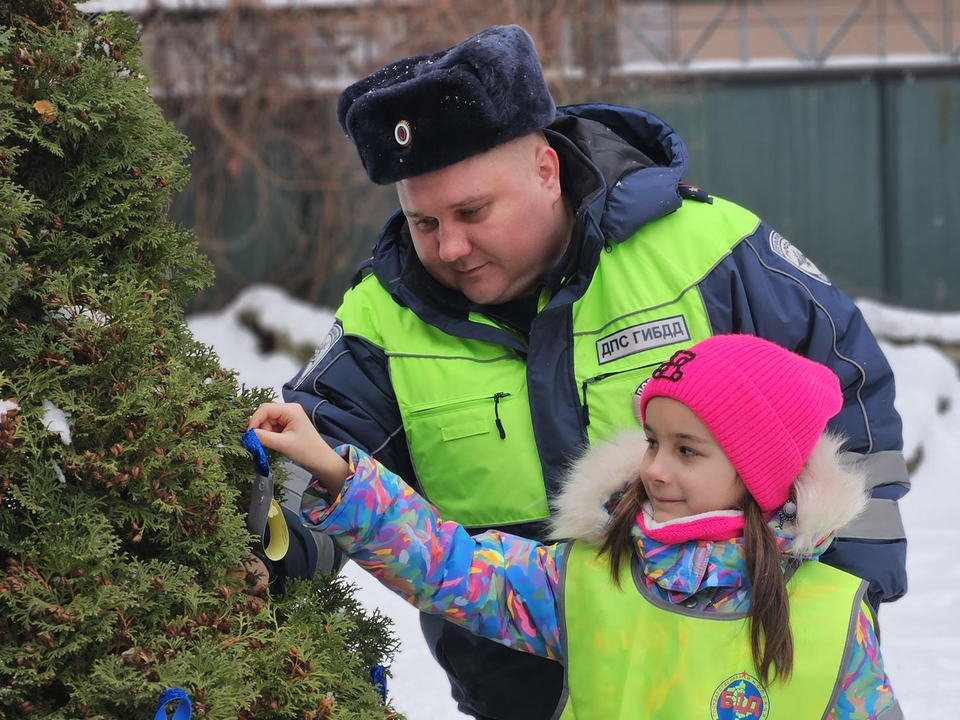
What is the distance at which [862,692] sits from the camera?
187 cm

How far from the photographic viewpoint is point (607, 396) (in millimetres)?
2336

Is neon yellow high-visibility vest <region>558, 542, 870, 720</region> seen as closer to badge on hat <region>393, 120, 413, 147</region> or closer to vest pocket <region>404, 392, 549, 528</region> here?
vest pocket <region>404, 392, 549, 528</region>

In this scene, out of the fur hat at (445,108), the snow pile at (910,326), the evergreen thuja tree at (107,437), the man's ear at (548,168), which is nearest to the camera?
the evergreen thuja tree at (107,437)

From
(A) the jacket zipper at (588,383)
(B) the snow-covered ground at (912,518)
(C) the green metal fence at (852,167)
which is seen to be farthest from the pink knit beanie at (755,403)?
(C) the green metal fence at (852,167)

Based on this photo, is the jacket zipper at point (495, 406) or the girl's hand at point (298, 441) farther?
the jacket zipper at point (495, 406)

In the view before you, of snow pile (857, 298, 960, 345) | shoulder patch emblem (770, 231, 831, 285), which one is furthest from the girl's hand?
snow pile (857, 298, 960, 345)

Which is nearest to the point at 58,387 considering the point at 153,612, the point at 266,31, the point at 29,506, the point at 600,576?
the point at 29,506

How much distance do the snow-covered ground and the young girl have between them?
1.75 ft

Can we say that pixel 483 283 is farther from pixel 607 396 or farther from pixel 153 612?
pixel 153 612

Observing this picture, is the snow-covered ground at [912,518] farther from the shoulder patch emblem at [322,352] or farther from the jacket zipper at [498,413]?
the jacket zipper at [498,413]

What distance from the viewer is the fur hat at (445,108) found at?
221 cm

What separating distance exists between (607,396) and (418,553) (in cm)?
60

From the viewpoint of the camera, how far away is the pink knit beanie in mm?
1903

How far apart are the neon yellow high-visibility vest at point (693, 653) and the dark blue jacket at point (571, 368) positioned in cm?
40
